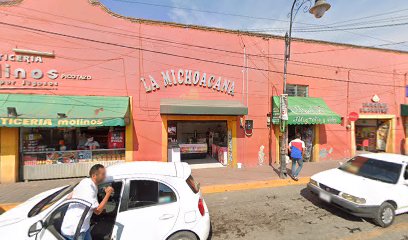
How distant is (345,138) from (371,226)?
945cm

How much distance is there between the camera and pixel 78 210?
10.1 ft

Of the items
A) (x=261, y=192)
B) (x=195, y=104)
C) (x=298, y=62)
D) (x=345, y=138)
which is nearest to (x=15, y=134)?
(x=195, y=104)

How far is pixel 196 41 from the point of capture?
10.7 m

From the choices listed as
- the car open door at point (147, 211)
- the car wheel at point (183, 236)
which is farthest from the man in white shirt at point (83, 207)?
the car wheel at point (183, 236)

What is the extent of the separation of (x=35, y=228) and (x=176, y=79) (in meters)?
8.14

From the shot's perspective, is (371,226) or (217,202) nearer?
(371,226)

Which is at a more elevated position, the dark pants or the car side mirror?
the car side mirror

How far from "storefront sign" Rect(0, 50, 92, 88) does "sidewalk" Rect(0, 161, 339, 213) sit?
3557mm

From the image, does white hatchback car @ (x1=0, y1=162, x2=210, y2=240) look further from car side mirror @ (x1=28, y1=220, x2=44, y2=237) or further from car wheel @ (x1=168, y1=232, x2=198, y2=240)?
car side mirror @ (x1=28, y1=220, x2=44, y2=237)

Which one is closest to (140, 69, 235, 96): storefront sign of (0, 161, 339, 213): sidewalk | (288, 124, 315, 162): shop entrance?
(0, 161, 339, 213): sidewalk

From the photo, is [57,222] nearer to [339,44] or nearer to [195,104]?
[195,104]

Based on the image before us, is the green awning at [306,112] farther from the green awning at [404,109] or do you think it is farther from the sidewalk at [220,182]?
the green awning at [404,109]

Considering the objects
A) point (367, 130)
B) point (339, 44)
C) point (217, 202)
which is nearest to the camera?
point (217, 202)

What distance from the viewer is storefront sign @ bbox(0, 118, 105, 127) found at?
24.4 feet
